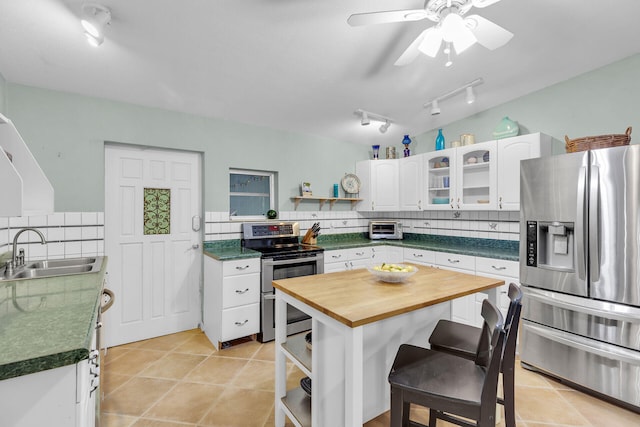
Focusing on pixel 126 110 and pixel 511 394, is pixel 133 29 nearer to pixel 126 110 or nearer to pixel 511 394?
pixel 126 110

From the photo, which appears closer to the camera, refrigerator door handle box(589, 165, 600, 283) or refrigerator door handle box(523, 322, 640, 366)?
refrigerator door handle box(523, 322, 640, 366)

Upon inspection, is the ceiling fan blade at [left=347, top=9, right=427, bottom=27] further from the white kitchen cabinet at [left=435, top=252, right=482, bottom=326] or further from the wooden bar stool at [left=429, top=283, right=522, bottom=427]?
the white kitchen cabinet at [left=435, top=252, right=482, bottom=326]

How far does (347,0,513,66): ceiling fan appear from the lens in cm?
144

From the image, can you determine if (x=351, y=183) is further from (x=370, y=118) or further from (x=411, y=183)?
(x=370, y=118)

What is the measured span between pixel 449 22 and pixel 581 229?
1.71 meters

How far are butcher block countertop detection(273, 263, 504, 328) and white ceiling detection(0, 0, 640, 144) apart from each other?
1687mm

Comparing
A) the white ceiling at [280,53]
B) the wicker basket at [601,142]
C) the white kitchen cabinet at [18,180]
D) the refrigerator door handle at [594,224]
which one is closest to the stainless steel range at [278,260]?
the white ceiling at [280,53]

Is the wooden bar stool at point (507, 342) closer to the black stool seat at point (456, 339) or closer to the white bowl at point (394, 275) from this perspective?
the black stool seat at point (456, 339)

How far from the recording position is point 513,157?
114 inches

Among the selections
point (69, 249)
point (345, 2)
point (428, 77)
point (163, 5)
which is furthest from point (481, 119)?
point (69, 249)

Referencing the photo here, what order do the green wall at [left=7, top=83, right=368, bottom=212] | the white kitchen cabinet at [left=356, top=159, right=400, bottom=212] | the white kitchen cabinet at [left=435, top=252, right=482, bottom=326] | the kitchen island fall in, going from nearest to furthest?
the kitchen island < the green wall at [left=7, top=83, right=368, bottom=212] < the white kitchen cabinet at [left=435, top=252, right=482, bottom=326] < the white kitchen cabinet at [left=356, top=159, right=400, bottom=212]

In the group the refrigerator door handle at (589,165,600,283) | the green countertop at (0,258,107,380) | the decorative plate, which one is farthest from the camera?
the decorative plate

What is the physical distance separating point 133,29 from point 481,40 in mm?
2128

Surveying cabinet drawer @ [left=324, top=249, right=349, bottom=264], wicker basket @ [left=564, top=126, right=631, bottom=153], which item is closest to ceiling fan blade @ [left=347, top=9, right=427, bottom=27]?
wicker basket @ [left=564, top=126, right=631, bottom=153]
